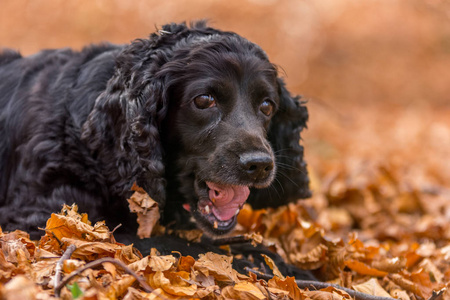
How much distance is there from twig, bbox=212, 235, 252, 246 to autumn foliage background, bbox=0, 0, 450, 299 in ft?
6.08

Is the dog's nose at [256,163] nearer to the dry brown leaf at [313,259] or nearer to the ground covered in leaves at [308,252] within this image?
the ground covered in leaves at [308,252]

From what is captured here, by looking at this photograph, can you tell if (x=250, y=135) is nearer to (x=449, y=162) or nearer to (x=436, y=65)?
(x=449, y=162)

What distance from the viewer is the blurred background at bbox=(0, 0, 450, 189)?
48.5 ft

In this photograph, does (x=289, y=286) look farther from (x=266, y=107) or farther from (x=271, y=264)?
(x=266, y=107)

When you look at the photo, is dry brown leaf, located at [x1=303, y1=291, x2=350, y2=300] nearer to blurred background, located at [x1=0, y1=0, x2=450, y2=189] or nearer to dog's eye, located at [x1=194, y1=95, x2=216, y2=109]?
dog's eye, located at [x1=194, y1=95, x2=216, y2=109]

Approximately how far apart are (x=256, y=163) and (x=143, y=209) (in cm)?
79

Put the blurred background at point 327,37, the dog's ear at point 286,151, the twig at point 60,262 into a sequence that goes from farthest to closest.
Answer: the blurred background at point 327,37 < the dog's ear at point 286,151 < the twig at point 60,262

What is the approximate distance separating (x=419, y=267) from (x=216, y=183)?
167cm

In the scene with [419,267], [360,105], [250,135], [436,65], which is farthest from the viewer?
[436,65]

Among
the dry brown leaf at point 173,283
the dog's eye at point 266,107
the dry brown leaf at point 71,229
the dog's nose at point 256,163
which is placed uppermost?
the dog's eye at point 266,107

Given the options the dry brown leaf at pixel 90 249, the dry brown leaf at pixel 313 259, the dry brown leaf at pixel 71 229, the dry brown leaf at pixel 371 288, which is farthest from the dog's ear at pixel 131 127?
the dry brown leaf at pixel 371 288

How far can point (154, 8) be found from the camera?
15.9m

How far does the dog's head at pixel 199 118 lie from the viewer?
338cm

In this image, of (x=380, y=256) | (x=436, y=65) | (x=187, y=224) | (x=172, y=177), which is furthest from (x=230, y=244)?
(x=436, y=65)
